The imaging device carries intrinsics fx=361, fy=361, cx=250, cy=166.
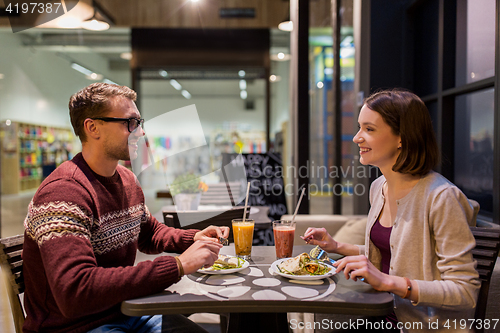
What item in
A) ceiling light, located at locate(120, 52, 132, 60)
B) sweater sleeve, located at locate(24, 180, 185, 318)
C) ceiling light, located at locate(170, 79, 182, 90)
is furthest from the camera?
ceiling light, located at locate(170, 79, 182, 90)

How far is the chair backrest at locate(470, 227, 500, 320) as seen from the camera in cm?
132

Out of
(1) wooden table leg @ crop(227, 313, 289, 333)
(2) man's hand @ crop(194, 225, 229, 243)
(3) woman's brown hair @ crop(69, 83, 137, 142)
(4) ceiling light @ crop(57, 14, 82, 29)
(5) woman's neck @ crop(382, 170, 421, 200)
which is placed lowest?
(1) wooden table leg @ crop(227, 313, 289, 333)

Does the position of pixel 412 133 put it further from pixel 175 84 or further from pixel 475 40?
pixel 175 84

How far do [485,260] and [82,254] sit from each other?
1395 mm

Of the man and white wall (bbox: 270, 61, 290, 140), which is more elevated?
white wall (bbox: 270, 61, 290, 140)

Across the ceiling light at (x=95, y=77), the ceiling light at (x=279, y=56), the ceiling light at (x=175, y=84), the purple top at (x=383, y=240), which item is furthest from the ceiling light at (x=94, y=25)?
the purple top at (x=383, y=240)

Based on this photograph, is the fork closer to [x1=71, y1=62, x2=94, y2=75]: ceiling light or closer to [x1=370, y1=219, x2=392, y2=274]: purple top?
[x1=370, y1=219, x2=392, y2=274]: purple top

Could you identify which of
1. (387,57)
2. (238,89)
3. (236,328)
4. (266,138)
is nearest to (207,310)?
(236,328)

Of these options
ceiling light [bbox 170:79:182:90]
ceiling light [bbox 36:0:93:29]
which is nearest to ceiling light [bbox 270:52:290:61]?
ceiling light [bbox 170:79:182:90]

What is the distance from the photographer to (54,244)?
1082mm

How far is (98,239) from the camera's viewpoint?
131cm

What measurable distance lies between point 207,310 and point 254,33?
6.27 m

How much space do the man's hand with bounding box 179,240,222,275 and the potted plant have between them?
1.47 m

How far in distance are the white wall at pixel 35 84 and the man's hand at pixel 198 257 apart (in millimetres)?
3911
